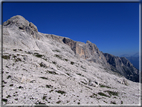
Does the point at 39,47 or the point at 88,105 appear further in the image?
the point at 39,47

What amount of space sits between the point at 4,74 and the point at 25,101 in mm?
9794

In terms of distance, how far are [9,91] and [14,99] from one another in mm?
2142

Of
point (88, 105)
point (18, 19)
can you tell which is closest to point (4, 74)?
point (88, 105)

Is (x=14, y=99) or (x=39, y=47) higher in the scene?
(x=39, y=47)

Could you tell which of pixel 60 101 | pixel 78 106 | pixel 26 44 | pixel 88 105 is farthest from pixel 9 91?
pixel 26 44

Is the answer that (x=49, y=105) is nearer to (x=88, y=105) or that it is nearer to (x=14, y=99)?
(x=14, y=99)

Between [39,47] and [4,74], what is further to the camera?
[39,47]

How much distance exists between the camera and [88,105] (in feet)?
44.1

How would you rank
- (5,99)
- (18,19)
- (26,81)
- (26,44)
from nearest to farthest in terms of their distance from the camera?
(5,99) < (26,81) < (26,44) < (18,19)

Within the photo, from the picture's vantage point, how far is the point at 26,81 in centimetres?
1684

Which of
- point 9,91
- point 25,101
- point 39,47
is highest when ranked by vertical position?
point 39,47

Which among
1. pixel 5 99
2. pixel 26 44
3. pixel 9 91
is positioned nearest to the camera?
pixel 5 99

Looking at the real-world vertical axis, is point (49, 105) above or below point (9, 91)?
below

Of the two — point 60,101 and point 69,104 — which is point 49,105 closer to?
point 60,101
